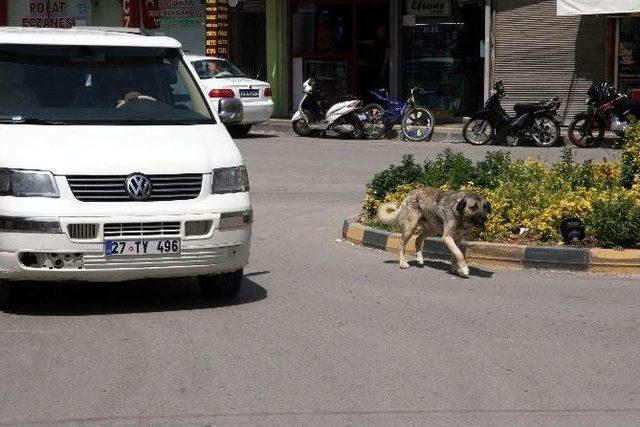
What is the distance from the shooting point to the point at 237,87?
23.4 metres

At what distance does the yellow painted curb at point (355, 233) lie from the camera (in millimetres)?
11094

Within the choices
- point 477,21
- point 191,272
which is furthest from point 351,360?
point 477,21

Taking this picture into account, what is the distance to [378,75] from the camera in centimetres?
2683

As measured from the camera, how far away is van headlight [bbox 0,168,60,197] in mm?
7449

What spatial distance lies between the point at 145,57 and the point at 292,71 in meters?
19.3

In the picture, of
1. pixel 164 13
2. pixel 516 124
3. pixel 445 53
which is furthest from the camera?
pixel 164 13

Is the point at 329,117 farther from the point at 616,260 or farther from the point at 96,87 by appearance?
the point at 96,87

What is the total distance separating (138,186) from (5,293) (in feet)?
4.12

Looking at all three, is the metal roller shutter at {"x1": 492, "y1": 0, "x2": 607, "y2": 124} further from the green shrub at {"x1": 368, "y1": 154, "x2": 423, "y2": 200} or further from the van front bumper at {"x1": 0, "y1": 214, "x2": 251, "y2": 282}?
the van front bumper at {"x1": 0, "y1": 214, "x2": 251, "y2": 282}

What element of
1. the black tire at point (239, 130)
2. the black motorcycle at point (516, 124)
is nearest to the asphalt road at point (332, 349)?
the black motorcycle at point (516, 124)

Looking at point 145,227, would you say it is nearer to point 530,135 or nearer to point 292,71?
point 530,135

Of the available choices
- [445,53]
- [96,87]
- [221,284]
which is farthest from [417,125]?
[221,284]

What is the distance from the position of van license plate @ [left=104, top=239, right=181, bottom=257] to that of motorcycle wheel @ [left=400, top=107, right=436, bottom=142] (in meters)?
15.2

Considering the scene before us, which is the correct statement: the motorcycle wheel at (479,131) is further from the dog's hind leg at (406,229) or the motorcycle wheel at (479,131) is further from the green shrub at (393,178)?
the dog's hind leg at (406,229)
